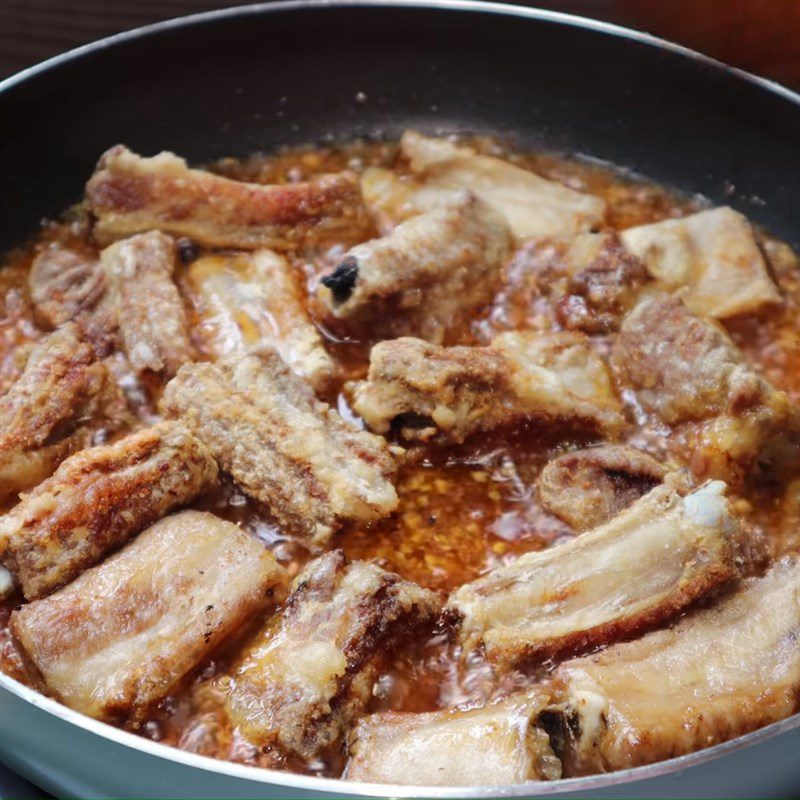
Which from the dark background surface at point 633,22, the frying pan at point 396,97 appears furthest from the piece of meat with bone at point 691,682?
the dark background surface at point 633,22

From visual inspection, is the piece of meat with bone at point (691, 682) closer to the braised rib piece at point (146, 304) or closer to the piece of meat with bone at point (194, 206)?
the braised rib piece at point (146, 304)

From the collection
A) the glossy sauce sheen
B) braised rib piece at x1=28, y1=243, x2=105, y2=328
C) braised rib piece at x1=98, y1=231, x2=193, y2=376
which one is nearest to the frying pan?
the glossy sauce sheen

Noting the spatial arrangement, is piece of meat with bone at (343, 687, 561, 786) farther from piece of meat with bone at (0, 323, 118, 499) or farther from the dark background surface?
the dark background surface

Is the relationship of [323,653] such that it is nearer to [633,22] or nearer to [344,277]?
[344,277]

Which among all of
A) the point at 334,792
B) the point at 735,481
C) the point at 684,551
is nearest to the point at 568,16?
the point at 735,481

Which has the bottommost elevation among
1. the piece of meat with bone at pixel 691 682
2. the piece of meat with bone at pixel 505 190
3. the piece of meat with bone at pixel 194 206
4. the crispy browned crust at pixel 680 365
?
the piece of meat with bone at pixel 691 682

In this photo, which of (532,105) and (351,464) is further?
(532,105)

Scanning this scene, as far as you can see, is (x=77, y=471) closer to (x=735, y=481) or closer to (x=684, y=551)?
(x=684, y=551)

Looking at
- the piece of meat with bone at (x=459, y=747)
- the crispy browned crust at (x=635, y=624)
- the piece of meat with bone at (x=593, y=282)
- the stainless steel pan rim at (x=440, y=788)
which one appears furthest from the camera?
the piece of meat with bone at (x=593, y=282)
